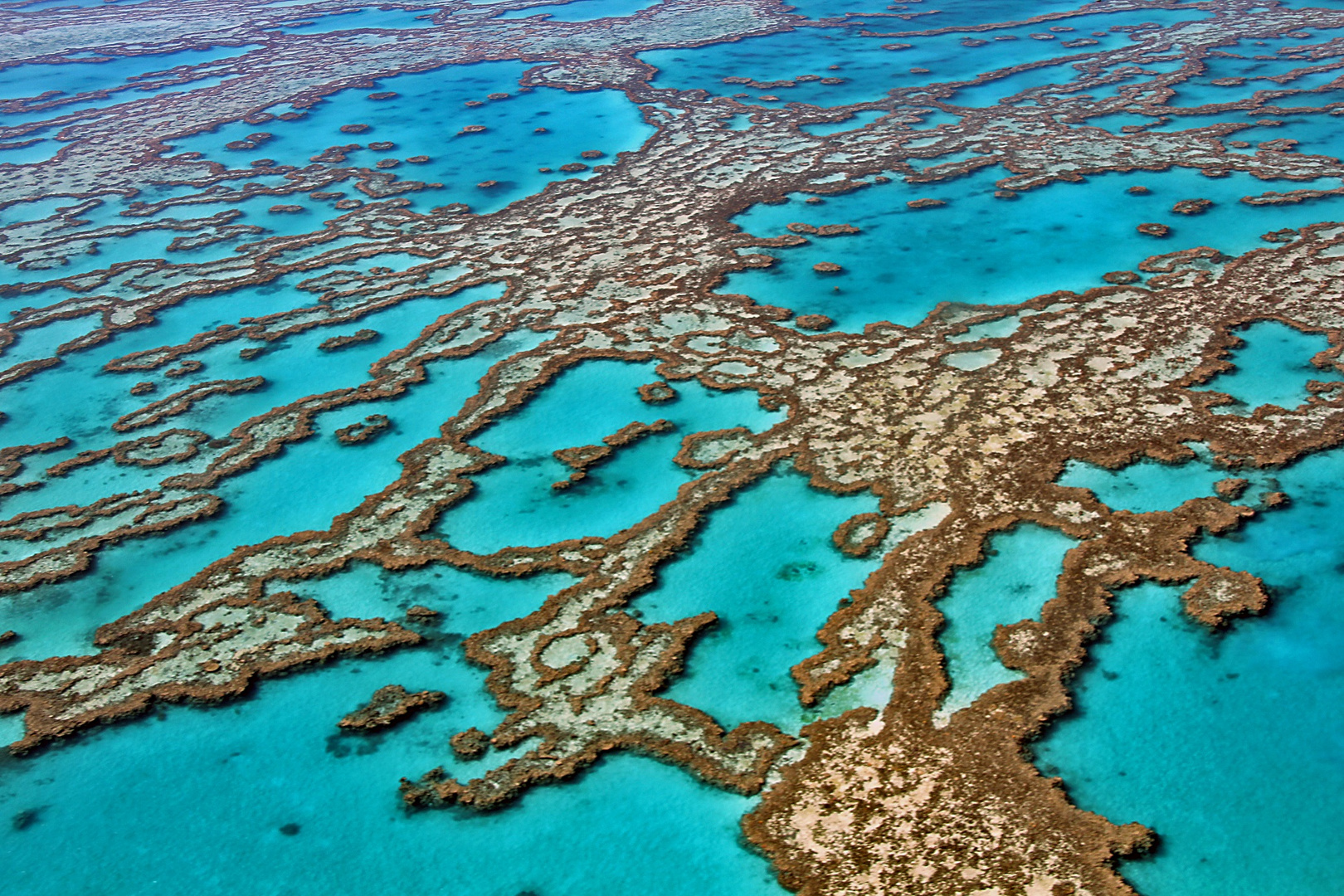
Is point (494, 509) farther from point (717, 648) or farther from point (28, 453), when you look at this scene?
point (28, 453)

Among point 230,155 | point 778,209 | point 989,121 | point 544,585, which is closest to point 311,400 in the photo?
point 544,585

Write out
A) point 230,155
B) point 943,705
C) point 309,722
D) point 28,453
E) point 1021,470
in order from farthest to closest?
point 230,155, point 28,453, point 1021,470, point 309,722, point 943,705

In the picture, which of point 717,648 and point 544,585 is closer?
point 717,648

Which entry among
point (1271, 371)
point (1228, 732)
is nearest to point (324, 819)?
point (1228, 732)

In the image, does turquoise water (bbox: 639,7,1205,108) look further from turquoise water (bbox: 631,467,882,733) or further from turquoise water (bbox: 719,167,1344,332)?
turquoise water (bbox: 631,467,882,733)

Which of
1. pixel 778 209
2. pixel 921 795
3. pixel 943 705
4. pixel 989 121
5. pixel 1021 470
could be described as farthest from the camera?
pixel 989 121

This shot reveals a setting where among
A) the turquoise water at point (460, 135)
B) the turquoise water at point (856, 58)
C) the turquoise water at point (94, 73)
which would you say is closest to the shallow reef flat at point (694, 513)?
the turquoise water at point (460, 135)

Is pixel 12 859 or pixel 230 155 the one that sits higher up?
pixel 230 155

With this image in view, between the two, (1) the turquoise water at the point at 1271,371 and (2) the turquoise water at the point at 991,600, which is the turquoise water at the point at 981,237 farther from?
(2) the turquoise water at the point at 991,600
